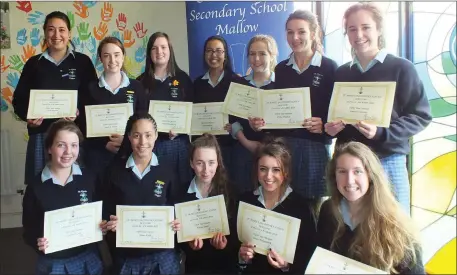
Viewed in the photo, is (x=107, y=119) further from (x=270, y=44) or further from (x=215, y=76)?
(x=270, y=44)

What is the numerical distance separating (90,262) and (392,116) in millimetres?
1623

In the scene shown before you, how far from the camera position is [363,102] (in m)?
1.92

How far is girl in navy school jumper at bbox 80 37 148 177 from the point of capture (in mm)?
2010

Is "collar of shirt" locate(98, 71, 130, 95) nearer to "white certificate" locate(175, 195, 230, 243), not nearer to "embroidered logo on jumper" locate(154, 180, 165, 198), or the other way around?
"embroidered logo on jumper" locate(154, 180, 165, 198)

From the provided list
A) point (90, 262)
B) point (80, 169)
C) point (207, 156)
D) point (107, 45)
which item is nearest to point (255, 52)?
point (207, 156)

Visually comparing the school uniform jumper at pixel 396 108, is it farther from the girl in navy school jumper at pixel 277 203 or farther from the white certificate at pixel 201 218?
the white certificate at pixel 201 218

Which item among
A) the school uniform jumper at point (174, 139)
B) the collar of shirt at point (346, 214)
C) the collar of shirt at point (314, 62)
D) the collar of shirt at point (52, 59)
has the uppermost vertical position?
the collar of shirt at point (52, 59)

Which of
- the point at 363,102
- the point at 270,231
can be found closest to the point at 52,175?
the point at 270,231

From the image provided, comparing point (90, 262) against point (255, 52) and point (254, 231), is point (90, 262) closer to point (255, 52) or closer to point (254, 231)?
point (254, 231)

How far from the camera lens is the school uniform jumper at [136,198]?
1.98 meters

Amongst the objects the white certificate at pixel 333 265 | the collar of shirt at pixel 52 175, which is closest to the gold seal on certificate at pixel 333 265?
the white certificate at pixel 333 265

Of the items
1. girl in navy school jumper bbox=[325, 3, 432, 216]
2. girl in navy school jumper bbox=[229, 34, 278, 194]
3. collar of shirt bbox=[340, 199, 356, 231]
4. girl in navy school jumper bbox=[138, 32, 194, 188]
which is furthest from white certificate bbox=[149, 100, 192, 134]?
collar of shirt bbox=[340, 199, 356, 231]

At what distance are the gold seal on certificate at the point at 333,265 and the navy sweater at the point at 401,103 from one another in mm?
559

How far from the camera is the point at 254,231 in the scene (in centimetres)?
193
